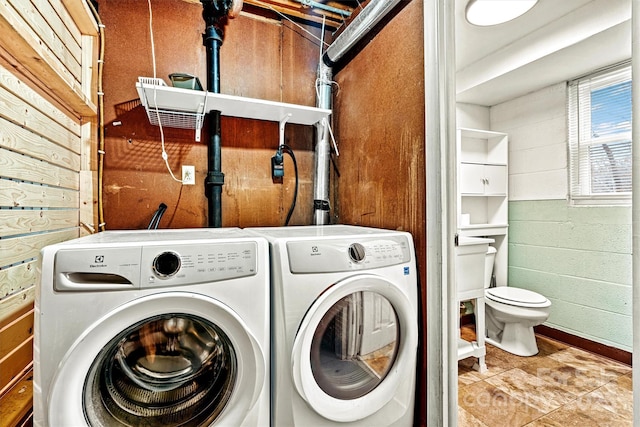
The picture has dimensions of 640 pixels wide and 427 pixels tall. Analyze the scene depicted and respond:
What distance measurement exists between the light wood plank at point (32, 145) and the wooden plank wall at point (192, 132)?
0.98ft

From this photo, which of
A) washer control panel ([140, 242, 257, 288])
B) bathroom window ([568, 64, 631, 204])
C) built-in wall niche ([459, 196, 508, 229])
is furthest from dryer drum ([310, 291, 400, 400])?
bathroom window ([568, 64, 631, 204])

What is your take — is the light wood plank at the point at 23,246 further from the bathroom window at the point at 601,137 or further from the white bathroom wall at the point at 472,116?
the bathroom window at the point at 601,137

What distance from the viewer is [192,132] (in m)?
1.81

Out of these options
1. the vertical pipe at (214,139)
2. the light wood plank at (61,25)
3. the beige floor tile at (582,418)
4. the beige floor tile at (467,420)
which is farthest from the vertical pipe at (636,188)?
the light wood plank at (61,25)

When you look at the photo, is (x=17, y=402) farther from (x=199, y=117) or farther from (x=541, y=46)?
(x=541, y=46)

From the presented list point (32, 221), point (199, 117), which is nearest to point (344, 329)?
point (32, 221)

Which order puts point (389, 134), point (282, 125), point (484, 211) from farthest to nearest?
point (484, 211), point (282, 125), point (389, 134)

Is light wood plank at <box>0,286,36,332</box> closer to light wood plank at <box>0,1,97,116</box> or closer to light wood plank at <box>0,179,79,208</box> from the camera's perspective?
light wood plank at <box>0,179,79,208</box>

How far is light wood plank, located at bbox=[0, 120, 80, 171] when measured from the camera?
3.04ft

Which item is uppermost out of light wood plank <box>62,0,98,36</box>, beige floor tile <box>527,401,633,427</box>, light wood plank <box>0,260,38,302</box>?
light wood plank <box>62,0,98,36</box>

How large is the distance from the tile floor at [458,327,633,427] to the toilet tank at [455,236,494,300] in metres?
0.55

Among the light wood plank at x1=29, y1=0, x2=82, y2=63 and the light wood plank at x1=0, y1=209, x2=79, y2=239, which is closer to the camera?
the light wood plank at x1=0, y1=209, x2=79, y2=239

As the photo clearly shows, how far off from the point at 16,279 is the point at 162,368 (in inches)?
22.0

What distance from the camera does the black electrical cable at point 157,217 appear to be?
5.31 feet
